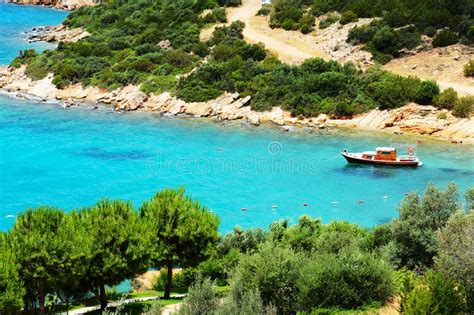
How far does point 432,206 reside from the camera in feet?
101

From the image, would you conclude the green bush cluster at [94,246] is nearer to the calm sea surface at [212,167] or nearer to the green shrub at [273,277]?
the green shrub at [273,277]

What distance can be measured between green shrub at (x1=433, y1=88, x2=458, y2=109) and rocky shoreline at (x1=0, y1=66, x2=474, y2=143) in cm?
63

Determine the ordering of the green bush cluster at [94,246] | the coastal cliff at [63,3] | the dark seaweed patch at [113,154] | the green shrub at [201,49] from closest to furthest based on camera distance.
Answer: the green bush cluster at [94,246] < the dark seaweed patch at [113,154] < the green shrub at [201,49] < the coastal cliff at [63,3]

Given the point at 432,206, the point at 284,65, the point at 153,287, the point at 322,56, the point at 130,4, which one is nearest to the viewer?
the point at 432,206

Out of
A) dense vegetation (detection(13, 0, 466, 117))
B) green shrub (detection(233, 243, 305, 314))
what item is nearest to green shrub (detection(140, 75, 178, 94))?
dense vegetation (detection(13, 0, 466, 117))

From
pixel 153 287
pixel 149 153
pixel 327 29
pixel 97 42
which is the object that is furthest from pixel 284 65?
pixel 153 287

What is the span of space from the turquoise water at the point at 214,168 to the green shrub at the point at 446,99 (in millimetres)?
5430

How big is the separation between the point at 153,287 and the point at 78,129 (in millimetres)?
30128

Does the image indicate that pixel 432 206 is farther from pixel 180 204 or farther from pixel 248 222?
pixel 248 222

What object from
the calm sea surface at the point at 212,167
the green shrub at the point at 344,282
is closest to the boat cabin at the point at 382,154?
the calm sea surface at the point at 212,167

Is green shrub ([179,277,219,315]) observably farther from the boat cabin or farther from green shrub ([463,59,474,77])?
green shrub ([463,59,474,77])

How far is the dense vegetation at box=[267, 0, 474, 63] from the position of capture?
73188 millimetres

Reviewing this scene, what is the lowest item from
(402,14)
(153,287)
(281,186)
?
(153,287)

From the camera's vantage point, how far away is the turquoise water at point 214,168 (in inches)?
1855
